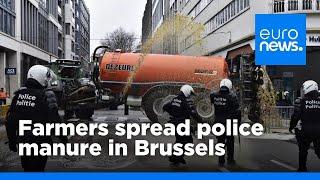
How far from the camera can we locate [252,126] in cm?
474

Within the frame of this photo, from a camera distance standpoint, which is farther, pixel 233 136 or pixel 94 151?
pixel 233 136

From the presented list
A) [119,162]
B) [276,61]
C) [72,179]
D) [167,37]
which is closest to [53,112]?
[72,179]

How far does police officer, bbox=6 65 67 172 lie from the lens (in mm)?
4004

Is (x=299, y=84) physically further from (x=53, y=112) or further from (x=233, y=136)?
(x=53, y=112)

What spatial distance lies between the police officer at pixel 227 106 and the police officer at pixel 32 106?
151 centimetres

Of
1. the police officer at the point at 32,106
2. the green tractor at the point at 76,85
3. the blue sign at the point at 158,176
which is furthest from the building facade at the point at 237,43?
the green tractor at the point at 76,85

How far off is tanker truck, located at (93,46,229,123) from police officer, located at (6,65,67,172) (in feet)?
7.27

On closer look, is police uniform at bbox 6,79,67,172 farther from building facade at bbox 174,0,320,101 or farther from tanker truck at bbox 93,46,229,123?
tanker truck at bbox 93,46,229,123

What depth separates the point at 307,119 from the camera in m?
5.04

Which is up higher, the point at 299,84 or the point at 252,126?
the point at 299,84

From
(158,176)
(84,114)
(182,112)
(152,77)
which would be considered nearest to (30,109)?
(158,176)

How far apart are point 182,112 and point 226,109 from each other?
0.52 m

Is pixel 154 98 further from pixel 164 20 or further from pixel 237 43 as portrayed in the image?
pixel 237 43

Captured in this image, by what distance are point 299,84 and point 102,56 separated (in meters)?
4.76
